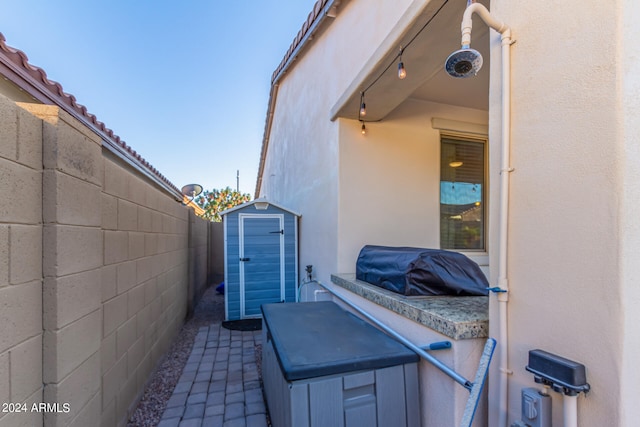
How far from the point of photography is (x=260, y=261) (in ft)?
16.6

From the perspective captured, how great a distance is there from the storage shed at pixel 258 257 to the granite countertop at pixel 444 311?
296 centimetres

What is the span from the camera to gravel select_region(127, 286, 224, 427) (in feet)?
7.85

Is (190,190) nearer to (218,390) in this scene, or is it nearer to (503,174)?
(218,390)

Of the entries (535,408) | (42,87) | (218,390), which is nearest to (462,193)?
(535,408)

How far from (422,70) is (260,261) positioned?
392 cm

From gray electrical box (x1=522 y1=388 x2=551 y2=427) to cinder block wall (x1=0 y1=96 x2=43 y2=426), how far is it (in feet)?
6.49

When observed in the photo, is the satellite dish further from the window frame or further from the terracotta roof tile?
the window frame

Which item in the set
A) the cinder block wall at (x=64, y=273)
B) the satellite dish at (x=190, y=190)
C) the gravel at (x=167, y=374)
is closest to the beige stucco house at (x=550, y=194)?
the cinder block wall at (x=64, y=273)

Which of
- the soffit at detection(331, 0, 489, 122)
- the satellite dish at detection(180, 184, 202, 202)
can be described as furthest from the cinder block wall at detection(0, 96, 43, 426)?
the satellite dish at detection(180, 184, 202, 202)

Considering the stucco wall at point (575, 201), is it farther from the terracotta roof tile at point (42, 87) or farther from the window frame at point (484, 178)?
the terracotta roof tile at point (42, 87)

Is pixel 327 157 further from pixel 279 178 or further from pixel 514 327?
pixel 279 178

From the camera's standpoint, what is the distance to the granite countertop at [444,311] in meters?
1.41

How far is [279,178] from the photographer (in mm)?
7562

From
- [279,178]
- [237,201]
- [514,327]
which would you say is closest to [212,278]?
[279,178]
